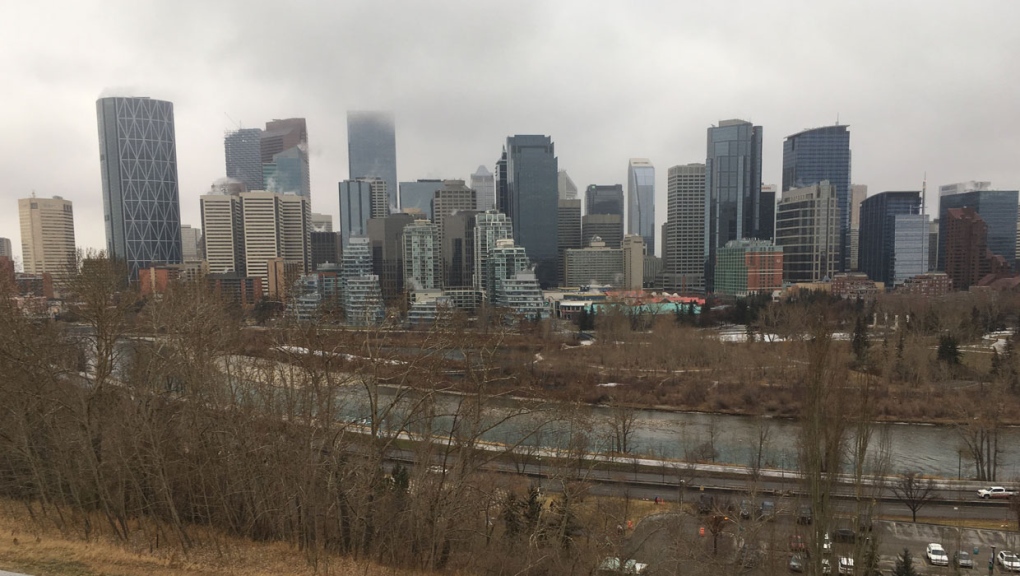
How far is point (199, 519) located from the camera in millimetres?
9094

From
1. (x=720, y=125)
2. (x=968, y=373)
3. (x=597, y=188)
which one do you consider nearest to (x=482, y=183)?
(x=597, y=188)

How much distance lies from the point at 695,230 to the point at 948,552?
86.4 m

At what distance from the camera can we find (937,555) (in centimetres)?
1009

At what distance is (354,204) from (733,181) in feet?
232

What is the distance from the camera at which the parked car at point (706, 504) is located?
1200 cm

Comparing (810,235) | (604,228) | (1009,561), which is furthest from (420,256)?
(604,228)

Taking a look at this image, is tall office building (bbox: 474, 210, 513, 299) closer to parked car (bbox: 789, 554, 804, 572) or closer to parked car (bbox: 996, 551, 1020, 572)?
parked car (bbox: 789, 554, 804, 572)

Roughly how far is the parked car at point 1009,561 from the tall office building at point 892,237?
79.8 metres

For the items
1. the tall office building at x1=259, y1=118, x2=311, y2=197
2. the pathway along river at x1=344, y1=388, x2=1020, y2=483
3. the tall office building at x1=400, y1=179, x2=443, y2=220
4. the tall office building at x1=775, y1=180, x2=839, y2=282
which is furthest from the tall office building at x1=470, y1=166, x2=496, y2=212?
the pathway along river at x1=344, y1=388, x2=1020, y2=483

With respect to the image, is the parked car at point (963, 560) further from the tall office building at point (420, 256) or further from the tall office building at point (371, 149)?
the tall office building at point (371, 149)

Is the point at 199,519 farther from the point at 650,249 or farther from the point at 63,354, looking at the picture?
the point at 650,249

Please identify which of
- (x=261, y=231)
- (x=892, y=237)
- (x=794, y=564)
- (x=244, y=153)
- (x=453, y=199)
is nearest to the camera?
(x=794, y=564)

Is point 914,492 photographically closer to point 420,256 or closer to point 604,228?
point 420,256

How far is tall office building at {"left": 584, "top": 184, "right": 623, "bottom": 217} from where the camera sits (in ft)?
411
